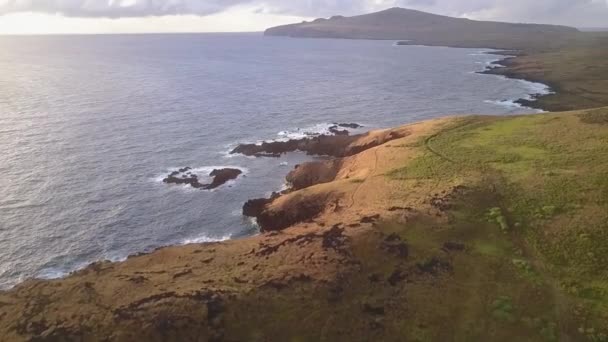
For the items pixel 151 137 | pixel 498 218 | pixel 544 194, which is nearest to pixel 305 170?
pixel 498 218

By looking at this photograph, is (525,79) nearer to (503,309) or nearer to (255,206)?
(255,206)

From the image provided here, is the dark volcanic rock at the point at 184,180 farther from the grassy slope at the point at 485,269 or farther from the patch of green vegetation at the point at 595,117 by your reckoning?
the patch of green vegetation at the point at 595,117

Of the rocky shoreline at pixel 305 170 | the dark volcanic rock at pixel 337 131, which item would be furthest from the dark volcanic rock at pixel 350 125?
the dark volcanic rock at pixel 337 131

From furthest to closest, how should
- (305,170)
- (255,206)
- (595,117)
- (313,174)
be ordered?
(305,170) < (313,174) < (595,117) < (255,206)

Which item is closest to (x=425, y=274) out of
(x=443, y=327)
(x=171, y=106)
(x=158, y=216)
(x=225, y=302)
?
(x=443, y=327)

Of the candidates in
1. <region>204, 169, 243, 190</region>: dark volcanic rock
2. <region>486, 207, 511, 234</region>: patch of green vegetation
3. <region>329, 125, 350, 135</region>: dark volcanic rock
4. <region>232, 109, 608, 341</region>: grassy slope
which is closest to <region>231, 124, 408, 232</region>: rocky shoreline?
<region>329, 125, 350, 135</region>: dark volcanic rock

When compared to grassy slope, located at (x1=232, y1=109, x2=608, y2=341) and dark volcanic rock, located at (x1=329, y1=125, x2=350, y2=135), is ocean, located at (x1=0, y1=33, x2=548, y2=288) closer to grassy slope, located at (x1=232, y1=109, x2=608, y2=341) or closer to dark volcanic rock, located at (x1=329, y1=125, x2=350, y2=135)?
dark volcanic rock, located at (x1=329, y1=125, x2=350, y2=135)

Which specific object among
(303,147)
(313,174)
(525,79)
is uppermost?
(525,79)

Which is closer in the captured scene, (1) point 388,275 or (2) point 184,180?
(1) point 388,275
